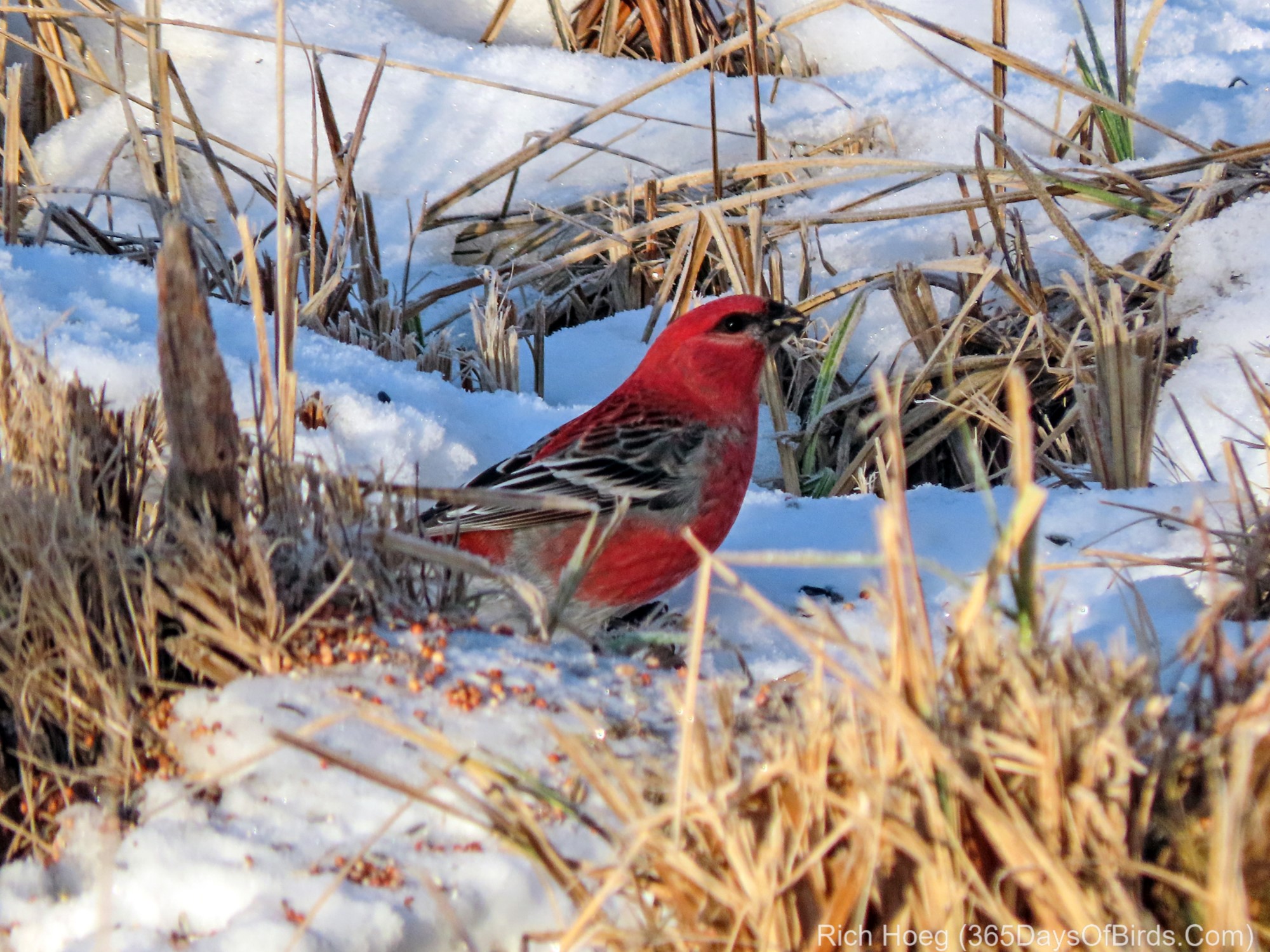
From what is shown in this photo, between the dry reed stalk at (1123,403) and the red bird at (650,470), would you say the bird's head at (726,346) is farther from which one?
the dry reed stalk at (1123,403)

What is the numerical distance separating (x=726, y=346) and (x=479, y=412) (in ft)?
2.63

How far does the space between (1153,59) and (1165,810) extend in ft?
17.7

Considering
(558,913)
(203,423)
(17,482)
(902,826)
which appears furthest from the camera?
(17,482)

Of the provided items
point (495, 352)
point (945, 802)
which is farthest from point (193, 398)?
point (495, 352)

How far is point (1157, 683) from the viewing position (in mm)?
1558

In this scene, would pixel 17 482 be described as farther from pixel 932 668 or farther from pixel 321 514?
pixel 932 668

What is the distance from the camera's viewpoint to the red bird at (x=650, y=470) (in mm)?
Answer: 3061

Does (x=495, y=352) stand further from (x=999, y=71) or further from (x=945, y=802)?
(x=945, y=802)

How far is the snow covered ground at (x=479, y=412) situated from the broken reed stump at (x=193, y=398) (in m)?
0.35

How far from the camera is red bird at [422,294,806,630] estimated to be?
306 centimetres

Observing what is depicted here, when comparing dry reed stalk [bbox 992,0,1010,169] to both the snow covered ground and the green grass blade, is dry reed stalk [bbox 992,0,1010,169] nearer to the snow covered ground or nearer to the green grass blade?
the snow covered ground

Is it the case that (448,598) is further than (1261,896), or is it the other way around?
(448,598)

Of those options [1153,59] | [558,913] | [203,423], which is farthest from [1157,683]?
[1153,59]

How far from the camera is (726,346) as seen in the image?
3.56 metres
